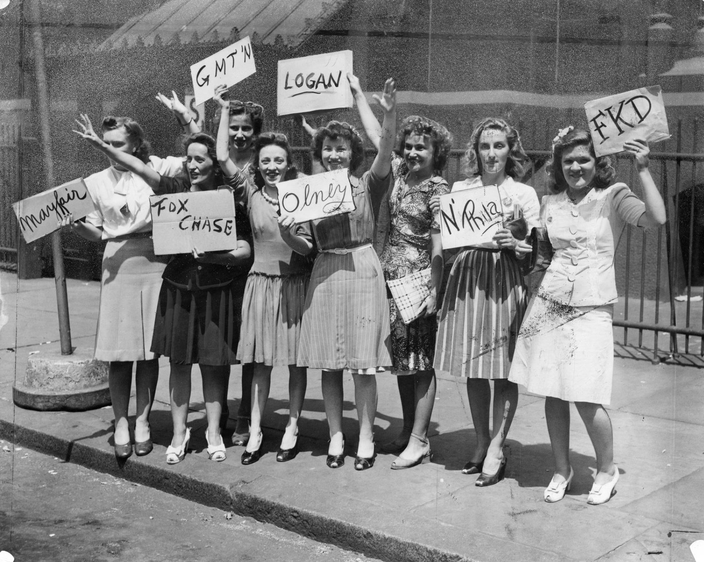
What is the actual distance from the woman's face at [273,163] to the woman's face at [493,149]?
105 centimetres

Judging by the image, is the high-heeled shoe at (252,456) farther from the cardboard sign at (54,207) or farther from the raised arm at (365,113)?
the raised arm at (365,113)

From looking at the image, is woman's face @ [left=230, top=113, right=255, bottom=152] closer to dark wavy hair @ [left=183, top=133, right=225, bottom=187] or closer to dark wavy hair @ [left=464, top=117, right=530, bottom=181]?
dark wavy hair @ [left=183, top=133, right=225, bottom=187]

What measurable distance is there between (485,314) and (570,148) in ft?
2.88

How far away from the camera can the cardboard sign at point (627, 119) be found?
4.10 m

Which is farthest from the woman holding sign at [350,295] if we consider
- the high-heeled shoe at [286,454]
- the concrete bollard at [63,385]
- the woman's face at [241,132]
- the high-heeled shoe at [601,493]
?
the concrete bollard at [63,385]

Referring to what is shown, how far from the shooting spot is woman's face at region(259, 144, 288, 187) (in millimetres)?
5102

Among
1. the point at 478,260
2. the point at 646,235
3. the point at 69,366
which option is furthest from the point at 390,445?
the point at 646,235

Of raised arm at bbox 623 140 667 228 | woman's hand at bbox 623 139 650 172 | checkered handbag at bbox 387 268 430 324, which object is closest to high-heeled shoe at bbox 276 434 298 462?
checkered handbag at bbox 387 268 430 324

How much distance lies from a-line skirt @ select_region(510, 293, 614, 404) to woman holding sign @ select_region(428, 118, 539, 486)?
0.71ft

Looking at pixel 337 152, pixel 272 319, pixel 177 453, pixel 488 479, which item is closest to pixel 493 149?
pixel 337 152

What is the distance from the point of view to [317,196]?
4.80 metres

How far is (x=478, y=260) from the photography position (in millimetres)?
4730

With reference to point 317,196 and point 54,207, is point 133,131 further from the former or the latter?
point 317,196

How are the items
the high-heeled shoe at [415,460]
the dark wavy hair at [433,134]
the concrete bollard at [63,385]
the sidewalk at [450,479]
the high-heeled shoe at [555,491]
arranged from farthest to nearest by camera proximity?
the concrete bollard at [63,385]
the high-heeled shoe at [415,460]
the dark wavy hair at [433,134]
the high-heeled shoe at [555,491]
the sidewalk at [450,479]
